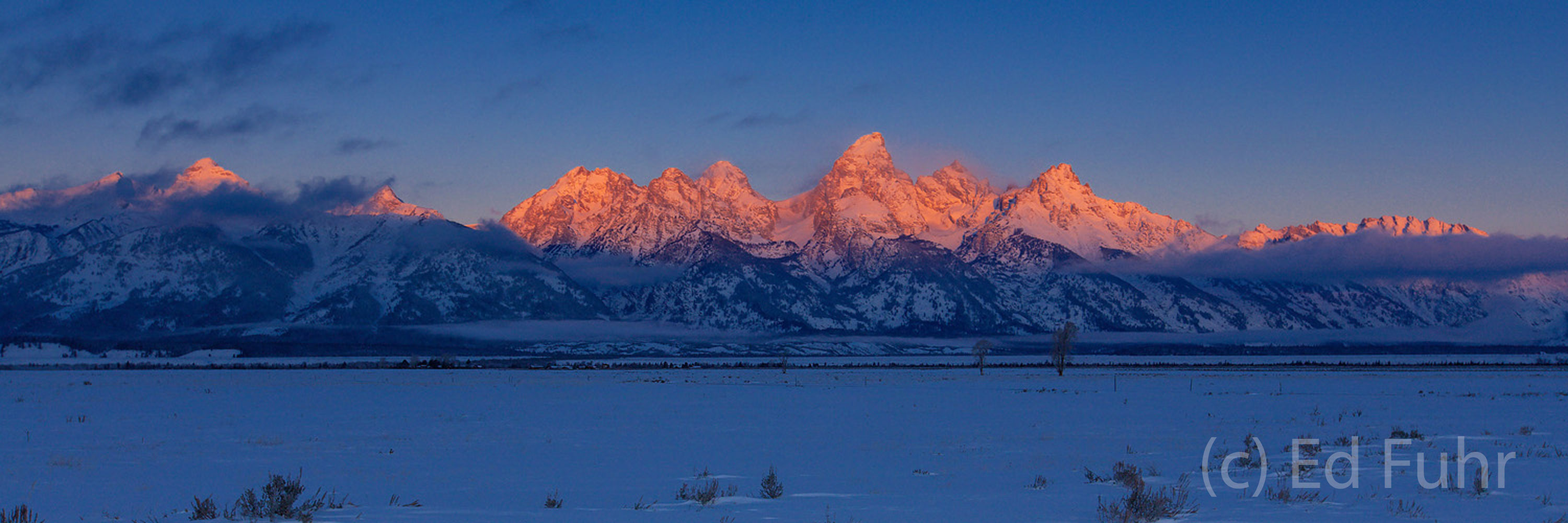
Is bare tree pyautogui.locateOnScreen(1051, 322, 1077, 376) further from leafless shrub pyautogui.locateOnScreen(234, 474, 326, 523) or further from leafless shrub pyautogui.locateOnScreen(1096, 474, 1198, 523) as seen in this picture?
leafless shrub pyautogui.locateOnScreen(234, 474, 326, 523)

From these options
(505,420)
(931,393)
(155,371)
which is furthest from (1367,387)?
(155,371)

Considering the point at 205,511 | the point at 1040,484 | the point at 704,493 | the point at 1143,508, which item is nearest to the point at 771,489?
the point at 704,493

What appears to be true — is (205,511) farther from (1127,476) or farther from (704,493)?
(1127,476)

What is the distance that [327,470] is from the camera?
22.3m

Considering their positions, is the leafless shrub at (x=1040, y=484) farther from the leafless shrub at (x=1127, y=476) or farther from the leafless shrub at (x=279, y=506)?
the leafless shrub at (x=279, y=506)

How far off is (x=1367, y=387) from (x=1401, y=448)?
43896 millimetres

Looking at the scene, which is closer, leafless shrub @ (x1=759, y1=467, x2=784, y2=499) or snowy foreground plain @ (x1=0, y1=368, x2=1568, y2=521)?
snowy foreground plain @ (x1=0, y1=368, x2=1568, y2=521)

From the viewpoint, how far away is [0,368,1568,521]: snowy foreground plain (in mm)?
16672

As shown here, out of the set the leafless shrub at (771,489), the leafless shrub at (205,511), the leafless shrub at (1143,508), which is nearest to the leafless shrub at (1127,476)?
the leafless shrub at (1143,508)

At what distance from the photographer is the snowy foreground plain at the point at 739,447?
16672mm

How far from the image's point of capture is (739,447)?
27.9 metres

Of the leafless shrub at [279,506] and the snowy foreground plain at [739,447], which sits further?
the snowy foreground plain at [739,447]

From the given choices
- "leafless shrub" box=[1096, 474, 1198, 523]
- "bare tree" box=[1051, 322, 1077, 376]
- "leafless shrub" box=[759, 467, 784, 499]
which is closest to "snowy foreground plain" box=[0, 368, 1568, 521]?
"leafless shrub" box=[759, 467, 784, 499]

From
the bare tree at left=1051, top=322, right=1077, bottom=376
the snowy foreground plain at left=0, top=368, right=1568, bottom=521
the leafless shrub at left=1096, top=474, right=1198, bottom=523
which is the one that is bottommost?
the snowy foreground plain at left=0, top=368, right=1568, bottom=521
